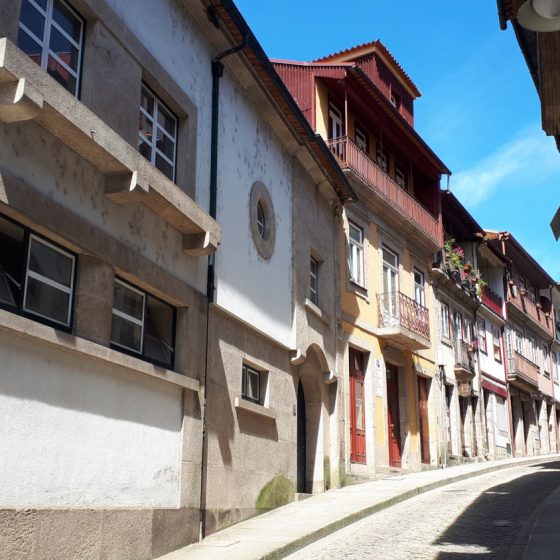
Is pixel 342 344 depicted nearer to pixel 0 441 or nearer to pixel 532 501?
pixel 532 501

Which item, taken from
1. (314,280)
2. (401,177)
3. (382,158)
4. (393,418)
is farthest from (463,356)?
(314,280)

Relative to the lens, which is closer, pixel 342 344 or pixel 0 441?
pixel 0 441

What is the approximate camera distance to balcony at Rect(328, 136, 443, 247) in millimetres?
17375

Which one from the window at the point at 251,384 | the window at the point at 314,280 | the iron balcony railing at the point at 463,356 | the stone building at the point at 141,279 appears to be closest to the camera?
the stone building at the point at 141,279

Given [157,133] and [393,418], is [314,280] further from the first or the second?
[157,133]

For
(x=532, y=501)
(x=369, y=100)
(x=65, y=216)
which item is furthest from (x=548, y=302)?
(x=65, y=216)

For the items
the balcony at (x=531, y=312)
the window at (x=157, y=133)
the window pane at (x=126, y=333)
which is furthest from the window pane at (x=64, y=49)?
the balcony at (x=531, y=312)

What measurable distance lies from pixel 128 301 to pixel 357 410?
9332 mm

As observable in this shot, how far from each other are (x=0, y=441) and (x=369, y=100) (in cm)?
1461

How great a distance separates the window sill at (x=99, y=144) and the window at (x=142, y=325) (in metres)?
0.89

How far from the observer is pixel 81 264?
7578mm

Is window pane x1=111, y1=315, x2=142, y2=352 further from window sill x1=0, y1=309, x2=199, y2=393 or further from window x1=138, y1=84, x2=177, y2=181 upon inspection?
window x1=138, y1=84, x2=177, y2=181

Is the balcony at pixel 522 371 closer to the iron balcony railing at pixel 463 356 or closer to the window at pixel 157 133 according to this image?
the iron balcony railing at pixel 463 356

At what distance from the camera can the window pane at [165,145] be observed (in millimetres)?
9617
